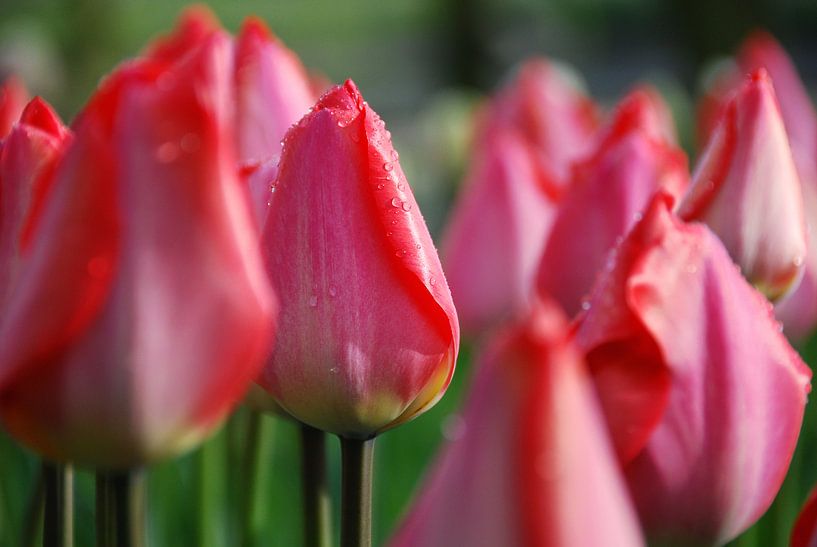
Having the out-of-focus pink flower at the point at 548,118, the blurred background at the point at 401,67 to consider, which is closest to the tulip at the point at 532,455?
the blurred background at the point at 401,67

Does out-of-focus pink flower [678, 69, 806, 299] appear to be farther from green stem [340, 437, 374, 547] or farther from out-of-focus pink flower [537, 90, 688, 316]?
green stem [340, 437, 374, 547]

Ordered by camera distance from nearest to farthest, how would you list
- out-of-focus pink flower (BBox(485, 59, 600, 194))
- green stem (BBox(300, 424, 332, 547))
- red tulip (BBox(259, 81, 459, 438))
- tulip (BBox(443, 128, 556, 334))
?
red tulip (BBox(259, 81, 459, 438))
green stem (BBox(300, 424, 332, 547))
tulip (BBox(443, 128, 556, 334))
out-of-focus pink flower (BBox(485, 59, 600, 194))

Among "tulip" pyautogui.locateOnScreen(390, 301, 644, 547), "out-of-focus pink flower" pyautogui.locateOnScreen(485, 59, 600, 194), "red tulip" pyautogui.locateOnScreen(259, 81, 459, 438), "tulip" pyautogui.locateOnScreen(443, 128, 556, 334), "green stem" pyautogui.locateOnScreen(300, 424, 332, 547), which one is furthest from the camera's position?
"out-of-focus pink flower" pyautogui.locateOnScreen(485, 59, 600, 194)

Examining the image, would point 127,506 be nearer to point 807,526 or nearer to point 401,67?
point 807,526

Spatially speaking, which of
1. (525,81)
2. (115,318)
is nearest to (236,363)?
(115,318)

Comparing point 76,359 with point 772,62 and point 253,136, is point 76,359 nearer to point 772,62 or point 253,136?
point 253,136

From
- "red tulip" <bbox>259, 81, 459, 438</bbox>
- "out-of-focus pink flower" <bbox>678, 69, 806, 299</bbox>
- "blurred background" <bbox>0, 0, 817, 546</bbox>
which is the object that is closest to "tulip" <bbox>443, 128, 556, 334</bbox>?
"blurred background" <bbox>0, 0, 817, 546</bbox>
